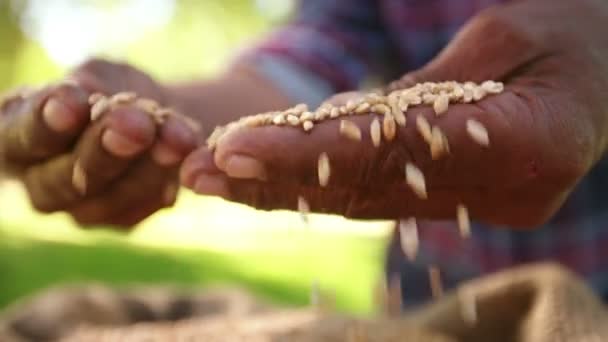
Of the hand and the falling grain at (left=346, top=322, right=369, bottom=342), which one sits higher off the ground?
the hand

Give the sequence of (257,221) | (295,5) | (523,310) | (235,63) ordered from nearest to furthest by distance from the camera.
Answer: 1. (523,310)
2. (235,63)
3. (295,5)
4. (257,221)

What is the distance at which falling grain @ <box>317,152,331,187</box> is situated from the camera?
1.12ft

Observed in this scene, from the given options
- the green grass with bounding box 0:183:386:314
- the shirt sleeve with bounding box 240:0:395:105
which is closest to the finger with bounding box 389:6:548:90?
the shirt sleeve with bounding box 240:0:395:105

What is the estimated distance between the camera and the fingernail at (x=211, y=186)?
383 millimetres

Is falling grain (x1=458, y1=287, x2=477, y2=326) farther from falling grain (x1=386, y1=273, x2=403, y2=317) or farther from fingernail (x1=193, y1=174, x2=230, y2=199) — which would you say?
fingernail (x1=193, y1=174, x2=230, y2=199)

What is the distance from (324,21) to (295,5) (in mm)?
71

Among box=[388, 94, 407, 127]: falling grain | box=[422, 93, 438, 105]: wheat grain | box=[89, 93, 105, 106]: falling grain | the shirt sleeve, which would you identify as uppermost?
the shirt sleeve

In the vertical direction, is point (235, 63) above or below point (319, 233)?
below

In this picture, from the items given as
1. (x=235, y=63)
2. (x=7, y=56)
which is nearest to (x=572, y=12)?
(x=235, y=63)

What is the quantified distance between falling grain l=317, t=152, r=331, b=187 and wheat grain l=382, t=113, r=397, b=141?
1.1 inches

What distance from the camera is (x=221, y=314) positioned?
2.55 feet

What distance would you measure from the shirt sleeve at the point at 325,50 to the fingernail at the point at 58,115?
39 centimetres

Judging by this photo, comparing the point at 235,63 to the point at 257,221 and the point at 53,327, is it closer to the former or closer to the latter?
the point at 53,327

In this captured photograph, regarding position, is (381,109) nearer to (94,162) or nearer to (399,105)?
(399,105)
